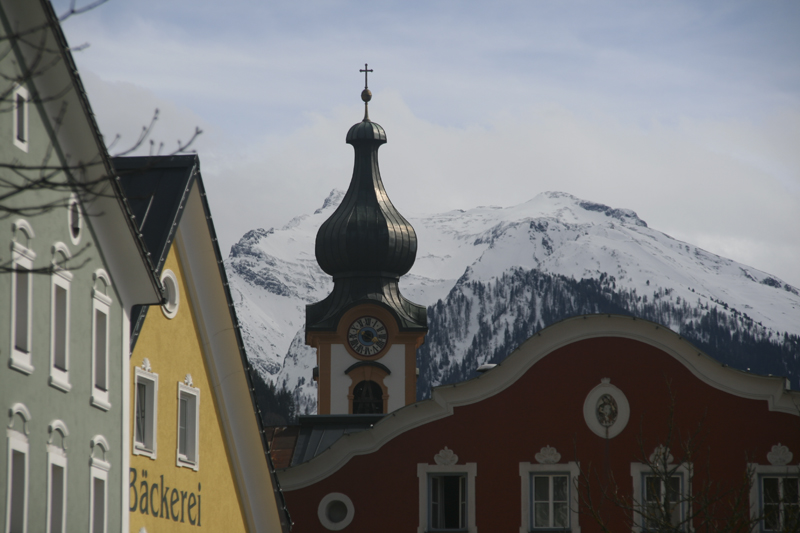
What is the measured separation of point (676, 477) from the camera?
28.3 meters

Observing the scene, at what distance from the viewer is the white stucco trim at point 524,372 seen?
1131 inches

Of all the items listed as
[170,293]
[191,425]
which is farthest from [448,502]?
[170,293]

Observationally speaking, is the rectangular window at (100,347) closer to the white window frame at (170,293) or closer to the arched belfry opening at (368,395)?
the white window frame at (170,293)

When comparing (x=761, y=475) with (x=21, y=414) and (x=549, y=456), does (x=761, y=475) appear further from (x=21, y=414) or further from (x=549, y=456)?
(x=21, y=414)

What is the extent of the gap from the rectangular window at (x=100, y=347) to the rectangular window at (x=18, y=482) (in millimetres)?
2070

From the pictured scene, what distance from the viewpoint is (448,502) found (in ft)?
95.8

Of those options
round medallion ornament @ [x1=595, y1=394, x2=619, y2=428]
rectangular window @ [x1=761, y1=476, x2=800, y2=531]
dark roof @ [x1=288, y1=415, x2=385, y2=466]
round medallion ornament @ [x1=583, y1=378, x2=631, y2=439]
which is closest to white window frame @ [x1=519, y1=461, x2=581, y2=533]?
round medallion ornament @ [x1=583, y1=378, x2=631, y2=439]

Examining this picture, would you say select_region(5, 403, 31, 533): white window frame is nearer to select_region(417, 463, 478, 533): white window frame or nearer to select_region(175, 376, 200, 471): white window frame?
select_region(175, 376, 200, 471): white window frame

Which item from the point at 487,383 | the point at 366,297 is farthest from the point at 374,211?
the point at 487,383

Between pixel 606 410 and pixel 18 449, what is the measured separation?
1792 centimetres

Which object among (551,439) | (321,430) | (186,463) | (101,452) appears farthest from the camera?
(321,430)

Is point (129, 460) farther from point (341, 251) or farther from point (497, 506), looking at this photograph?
point (341, 251)

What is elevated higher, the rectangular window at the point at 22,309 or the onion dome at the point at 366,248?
the onion dome at the point at 366,248

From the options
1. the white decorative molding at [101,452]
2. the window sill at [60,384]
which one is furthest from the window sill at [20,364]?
the white decorative molding at [101,452]
